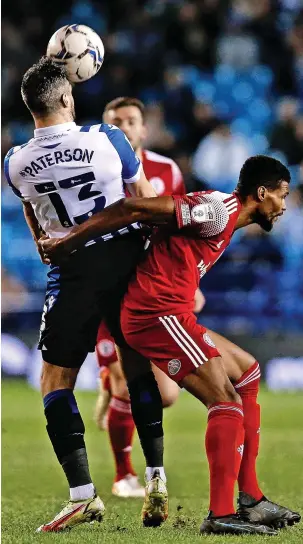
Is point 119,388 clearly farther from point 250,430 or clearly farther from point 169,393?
point 250,430

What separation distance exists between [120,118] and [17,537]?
3140 millimetres

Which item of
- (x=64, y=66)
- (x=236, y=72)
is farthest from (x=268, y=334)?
(x=64, y=66)

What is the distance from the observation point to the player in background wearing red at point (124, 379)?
5922 millimetres

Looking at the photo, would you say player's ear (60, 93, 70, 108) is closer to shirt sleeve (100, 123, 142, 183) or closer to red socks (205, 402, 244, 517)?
shirt sleeve (100, 123, 142, 183)

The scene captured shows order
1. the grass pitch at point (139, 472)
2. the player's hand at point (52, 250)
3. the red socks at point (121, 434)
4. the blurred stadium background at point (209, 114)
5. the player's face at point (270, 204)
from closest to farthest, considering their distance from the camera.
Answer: the grass pitch at point (139, 472) → the player's hand at point (52, 250) → the player's face at point (270, 204) → the red socks at point (121, 434) → the blurred stadium background at point (209, 114)

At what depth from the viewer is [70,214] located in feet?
15.3

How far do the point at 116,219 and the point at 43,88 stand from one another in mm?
701

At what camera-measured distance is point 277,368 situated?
1169 cm

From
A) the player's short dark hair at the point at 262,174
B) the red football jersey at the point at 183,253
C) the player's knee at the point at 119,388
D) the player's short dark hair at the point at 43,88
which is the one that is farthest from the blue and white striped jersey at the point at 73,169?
the player's knee at the point at 119,388

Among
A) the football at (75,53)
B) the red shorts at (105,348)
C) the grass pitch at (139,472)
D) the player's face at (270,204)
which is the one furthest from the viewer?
the red shorts at (105,348)

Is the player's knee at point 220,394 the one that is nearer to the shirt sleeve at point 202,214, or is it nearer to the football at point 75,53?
the shirt sleeve at point 202,214

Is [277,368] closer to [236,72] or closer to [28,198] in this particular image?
[236,72]

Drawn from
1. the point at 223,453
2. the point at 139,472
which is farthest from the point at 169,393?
the point at 223,453

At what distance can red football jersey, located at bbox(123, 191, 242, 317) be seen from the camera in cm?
446
